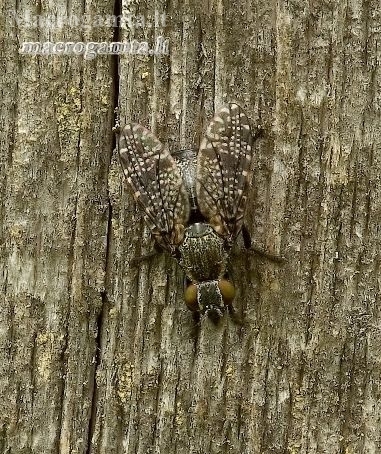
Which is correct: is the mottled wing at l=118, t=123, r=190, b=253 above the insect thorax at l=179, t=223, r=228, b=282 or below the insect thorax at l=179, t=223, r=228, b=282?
above

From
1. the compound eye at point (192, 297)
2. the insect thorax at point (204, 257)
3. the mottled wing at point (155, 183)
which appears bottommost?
the compound eye at point (192, 297)

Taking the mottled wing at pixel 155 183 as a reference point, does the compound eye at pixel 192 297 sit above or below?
below

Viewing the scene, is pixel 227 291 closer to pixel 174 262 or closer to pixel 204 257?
pixel 204 257

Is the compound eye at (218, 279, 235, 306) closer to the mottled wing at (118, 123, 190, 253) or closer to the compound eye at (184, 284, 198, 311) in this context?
the compound eye at (184, 284, 198, 311)

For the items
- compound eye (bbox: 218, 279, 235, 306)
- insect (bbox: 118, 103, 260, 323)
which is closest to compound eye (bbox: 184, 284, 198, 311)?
insect (bbox: 118, 103, 260, 323)

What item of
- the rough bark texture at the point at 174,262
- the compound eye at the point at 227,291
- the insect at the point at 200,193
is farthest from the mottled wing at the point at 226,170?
the compound eye at the point at 227,291

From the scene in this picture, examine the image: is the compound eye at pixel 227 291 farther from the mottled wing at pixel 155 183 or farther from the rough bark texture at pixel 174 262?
the mottled wing at pixel 155 183

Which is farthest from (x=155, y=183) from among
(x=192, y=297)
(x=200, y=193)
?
(x=192, y=297)
